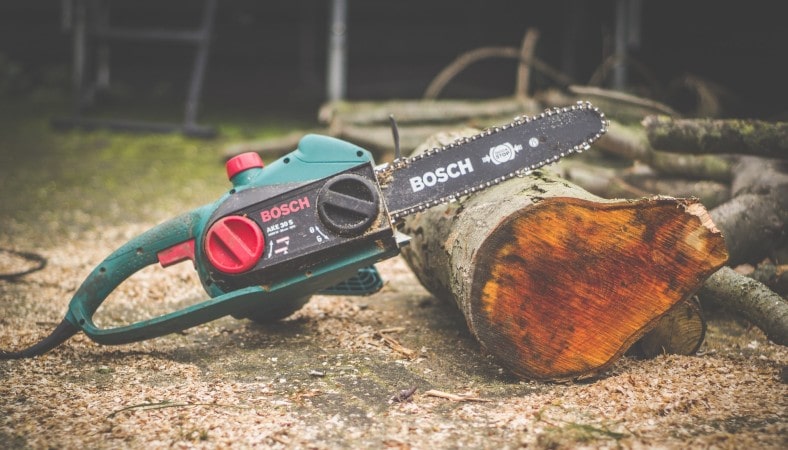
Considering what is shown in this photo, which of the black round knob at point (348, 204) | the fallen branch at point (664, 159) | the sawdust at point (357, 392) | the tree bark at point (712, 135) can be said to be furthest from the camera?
the fallen branch at point (664, 159)

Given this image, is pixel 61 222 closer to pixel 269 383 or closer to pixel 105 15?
pixel 269 383

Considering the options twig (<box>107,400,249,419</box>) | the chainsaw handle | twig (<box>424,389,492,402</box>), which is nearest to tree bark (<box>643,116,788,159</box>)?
twig (<box>424,389,492,402</box>)

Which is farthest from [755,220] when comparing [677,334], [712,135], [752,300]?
[677,334]

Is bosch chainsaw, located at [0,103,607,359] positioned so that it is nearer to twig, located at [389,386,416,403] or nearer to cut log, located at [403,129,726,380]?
cut log, located at [403,129,726,380]

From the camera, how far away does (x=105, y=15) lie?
336 inches

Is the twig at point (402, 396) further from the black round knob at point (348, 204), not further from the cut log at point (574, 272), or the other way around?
the black round knob at point (348, 204)

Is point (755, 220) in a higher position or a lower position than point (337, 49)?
lower

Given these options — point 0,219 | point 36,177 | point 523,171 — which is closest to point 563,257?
point 523,171

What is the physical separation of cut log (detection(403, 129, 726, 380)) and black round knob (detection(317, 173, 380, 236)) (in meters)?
0.36

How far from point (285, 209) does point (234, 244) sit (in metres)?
0.21

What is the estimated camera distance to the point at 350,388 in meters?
2.46

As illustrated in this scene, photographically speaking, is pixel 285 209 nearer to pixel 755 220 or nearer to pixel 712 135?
pixel 712 135

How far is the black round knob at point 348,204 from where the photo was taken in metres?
2.46

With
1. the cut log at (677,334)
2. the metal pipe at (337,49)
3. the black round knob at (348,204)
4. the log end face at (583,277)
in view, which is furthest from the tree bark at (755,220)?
the metal pipe at (337,49)
